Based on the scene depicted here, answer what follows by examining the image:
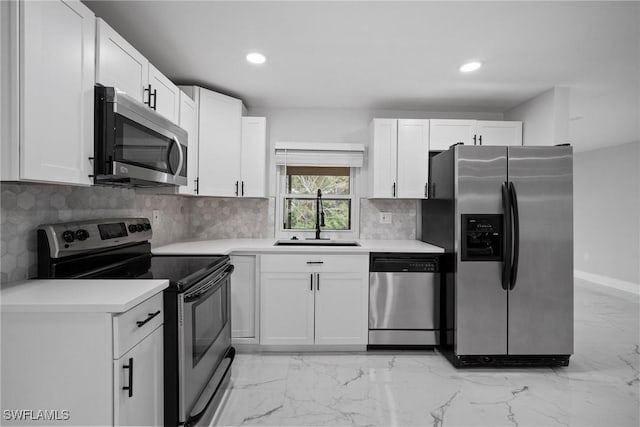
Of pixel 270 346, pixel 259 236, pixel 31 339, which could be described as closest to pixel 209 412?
pixel 270 346

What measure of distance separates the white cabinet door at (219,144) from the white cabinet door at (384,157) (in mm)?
1333

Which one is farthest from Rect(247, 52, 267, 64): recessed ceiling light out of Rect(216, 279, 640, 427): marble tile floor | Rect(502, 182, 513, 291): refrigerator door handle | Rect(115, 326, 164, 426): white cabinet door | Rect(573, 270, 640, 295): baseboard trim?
Rect(573, 270, 640, 295): baseboard trim

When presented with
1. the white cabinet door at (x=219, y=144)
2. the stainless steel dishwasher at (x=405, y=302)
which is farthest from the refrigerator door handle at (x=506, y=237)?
the white cabinet door at (x=219, y=144)

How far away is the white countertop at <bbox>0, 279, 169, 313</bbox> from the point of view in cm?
114

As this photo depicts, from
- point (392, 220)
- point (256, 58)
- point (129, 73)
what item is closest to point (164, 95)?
point (129, 73)

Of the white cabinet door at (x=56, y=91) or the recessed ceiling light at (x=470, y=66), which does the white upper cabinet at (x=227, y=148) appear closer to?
the white cabinet door at (x=56, y=91)

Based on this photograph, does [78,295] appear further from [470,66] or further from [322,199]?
[470,66]

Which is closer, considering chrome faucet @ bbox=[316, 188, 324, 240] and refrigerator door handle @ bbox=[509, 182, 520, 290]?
refrigerator door handle @ bbox=[509, 182, 520, 290]

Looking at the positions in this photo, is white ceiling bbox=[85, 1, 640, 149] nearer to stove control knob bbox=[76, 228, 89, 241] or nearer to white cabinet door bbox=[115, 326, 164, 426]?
stove control knob bbox=[76, 228, 89, 241]

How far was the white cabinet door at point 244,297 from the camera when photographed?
2.75 meters

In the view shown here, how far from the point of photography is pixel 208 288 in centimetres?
182

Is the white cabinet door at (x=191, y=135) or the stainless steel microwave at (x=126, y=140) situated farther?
the white cabinet door at (x=191, y=135)

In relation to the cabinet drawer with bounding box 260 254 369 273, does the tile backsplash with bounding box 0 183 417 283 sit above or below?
above

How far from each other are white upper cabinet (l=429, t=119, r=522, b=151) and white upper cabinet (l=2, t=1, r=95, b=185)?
2.80 m
